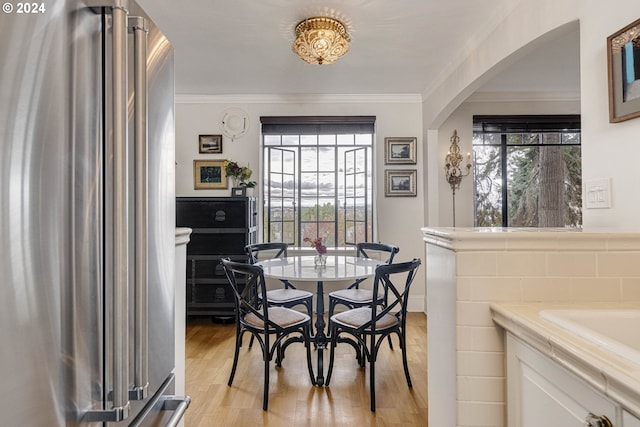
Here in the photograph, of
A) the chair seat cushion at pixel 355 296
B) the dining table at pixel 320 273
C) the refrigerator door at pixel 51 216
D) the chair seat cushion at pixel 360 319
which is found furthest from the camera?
the chair seat cushion at pixel 355 296

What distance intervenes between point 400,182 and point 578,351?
3.50 metres

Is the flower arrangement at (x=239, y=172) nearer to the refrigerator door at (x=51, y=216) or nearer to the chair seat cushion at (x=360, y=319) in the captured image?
the chair seat cushion at (x=360, y=319)

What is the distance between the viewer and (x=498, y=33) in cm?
236

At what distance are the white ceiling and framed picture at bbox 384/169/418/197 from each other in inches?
Result: 36.1

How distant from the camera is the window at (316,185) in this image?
13.7 feet

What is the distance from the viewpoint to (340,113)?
163 inches

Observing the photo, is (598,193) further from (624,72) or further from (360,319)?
(360,319)

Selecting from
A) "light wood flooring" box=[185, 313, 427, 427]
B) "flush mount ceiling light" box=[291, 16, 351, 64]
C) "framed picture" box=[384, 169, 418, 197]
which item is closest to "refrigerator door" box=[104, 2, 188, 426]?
"light wood flooring" box=[185, 313, 427, 427]

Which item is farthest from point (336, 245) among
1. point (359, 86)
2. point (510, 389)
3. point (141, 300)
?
point (141, 300)

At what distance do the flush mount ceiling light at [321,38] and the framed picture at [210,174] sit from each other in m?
1.99

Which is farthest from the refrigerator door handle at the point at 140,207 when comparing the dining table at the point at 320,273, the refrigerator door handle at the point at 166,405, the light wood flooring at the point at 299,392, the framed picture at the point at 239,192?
the framed picture at the point at 239,192

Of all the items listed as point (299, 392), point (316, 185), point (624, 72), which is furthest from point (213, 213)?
point (624, 72)

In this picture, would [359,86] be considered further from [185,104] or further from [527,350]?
[527,350]

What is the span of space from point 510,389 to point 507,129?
3943 millimetres
